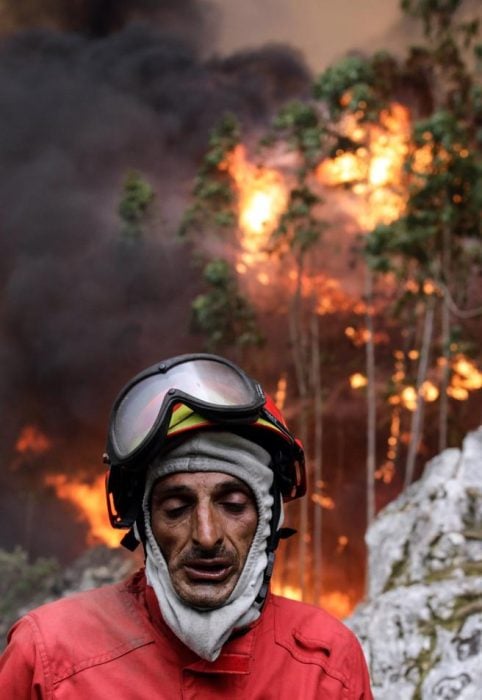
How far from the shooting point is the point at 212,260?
19.5 metres

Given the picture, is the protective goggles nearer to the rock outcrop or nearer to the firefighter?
the firefighter

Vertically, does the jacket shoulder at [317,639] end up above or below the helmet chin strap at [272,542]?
below

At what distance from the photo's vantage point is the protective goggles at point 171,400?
1420mm

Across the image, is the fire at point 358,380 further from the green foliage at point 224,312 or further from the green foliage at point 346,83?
the green foliage at point 346,83

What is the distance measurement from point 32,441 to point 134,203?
1006 cm

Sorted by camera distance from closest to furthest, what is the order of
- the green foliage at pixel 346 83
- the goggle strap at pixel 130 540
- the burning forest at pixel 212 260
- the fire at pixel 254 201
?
the goggle strap at pixel 130 540
the green foliage at pixel 346 83
the burning forest at pixel 212 260
the fire at pixel 254 201

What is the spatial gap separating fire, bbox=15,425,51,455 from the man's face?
25.1 metres

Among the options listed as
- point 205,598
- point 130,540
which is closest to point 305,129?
point 130,540

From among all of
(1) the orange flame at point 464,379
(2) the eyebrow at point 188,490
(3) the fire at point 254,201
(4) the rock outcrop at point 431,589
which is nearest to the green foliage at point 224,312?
(3) the fire at point 254,201

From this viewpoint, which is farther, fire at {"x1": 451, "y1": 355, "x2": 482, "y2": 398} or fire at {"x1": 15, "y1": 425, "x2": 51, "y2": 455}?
fire at {"x1": 15, "y1": 425, "x2": 51, "y2": 455}

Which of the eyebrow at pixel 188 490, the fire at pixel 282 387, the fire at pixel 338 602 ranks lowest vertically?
the fire at pixel 338 602

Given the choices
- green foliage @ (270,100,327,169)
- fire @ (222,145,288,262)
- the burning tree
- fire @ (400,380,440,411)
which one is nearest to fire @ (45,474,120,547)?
the burning tree

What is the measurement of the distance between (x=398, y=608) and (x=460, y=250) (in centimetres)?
775

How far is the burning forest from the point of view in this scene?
48.2ft
